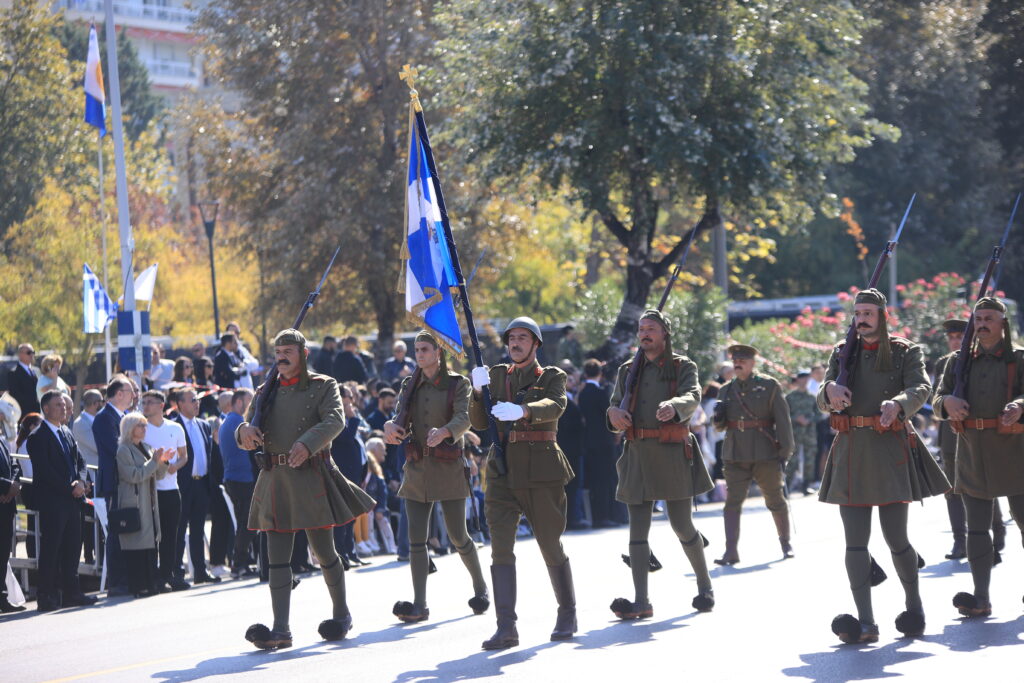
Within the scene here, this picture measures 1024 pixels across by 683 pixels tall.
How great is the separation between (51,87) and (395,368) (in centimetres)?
1185

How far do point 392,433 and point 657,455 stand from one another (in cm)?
193

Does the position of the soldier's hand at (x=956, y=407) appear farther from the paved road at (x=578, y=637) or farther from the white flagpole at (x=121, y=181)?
the white flagpole at (x=121, y=181)

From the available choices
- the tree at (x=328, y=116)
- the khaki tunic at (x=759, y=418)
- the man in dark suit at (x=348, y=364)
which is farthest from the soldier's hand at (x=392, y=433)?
the tree at (x=328, y=116)

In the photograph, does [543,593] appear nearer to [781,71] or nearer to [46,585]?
[46,585]

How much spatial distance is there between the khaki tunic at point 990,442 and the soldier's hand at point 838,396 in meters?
1.14

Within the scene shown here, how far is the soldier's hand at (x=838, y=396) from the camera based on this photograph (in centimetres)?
909

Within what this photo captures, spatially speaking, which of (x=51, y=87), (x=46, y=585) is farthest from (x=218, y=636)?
(x=51, y=87)

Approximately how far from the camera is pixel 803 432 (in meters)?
22.1

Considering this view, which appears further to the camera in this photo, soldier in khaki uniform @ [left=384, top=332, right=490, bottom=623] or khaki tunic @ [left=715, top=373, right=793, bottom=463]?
khaki tunic @ [left=715, top=373, right=793, bottom=463]

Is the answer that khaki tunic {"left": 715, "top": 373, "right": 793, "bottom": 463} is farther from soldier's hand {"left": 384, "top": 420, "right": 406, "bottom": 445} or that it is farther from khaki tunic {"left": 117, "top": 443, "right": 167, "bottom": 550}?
khaki tunic {"left": 117, "top": 443, "right": 167, "bottom": 550}

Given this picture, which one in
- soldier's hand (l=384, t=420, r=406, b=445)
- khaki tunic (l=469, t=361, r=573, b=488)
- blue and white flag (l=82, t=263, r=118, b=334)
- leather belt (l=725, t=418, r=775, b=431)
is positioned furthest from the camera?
blue and white flag (l=82, t=263, r=118, b=334)

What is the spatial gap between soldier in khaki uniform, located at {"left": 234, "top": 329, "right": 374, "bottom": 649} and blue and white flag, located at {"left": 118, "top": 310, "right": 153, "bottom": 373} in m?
9.71

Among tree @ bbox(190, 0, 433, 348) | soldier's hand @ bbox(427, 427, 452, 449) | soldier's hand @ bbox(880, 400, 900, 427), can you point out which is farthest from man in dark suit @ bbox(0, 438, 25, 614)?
tree @ bbox(190, 0, 433, 348)

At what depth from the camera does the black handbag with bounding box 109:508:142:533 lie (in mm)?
13320
